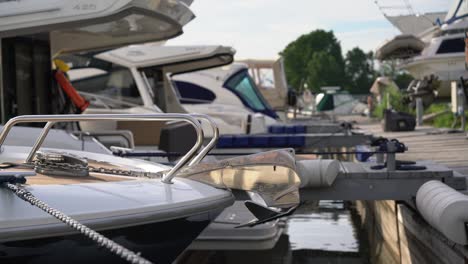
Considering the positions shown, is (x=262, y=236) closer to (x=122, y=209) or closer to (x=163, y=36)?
(x=163, y=36)

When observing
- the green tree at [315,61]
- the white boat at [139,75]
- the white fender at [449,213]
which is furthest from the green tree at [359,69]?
the white fender at [449,213]

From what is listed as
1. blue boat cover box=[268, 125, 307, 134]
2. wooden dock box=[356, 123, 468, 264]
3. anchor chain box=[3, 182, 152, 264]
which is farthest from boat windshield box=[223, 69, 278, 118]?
anchor chain box=[3, 182, 152, 264]

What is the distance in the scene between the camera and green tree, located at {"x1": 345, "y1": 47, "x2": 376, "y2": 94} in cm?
7881

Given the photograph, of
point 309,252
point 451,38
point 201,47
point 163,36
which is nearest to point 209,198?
point 309,252

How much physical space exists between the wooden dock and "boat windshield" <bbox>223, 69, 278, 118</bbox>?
7.80 m

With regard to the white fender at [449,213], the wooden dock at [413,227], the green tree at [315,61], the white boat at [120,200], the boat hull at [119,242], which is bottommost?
the wooden dock at [413,227]

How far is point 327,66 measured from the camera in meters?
74.9

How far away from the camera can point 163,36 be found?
33.7ft

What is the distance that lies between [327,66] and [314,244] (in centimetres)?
6614

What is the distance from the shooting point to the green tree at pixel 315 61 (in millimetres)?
74688

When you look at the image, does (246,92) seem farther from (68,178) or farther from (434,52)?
(68,178)

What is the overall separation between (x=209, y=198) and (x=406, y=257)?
4046mm

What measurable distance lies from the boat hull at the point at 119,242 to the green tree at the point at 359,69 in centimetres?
7548

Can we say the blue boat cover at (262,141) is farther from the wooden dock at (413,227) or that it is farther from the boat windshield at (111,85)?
the boat windshield at (111,85)
